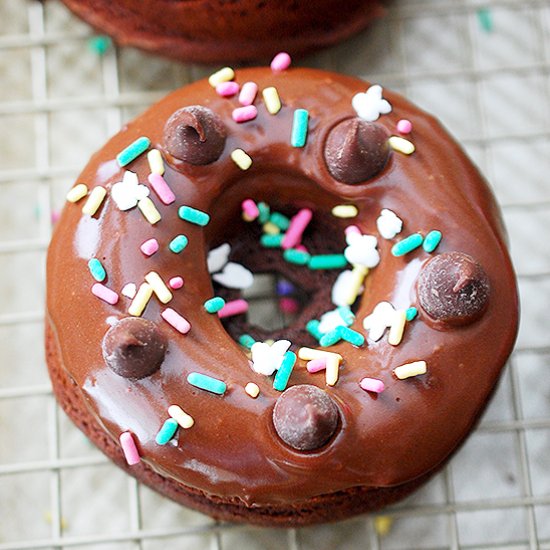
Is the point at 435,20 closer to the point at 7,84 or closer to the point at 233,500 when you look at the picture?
the point at 7,84

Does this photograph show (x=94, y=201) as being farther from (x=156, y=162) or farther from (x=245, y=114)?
(x=245, y=114)

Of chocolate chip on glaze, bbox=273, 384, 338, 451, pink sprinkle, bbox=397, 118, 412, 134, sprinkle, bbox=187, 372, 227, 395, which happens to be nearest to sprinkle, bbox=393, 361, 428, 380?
chocolate chip on glaze, bbox=273, 384, 338, 451

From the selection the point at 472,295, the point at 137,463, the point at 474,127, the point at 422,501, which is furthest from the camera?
the point at 474,127

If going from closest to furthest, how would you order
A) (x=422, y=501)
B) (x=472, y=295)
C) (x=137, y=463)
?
(x=472, y=295)
(x=137, y=463)
(x=422, y=501)

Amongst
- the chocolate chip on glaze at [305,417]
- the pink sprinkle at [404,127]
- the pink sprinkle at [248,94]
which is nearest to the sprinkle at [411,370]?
the chocolate chip on glaze at [305,417]

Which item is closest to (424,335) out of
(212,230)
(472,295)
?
(472,295)

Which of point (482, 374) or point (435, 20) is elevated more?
point (435, 20)
